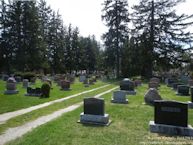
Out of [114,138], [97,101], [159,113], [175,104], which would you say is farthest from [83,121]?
[175,104]

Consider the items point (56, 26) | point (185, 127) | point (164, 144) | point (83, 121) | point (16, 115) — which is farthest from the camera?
point (56, 26)

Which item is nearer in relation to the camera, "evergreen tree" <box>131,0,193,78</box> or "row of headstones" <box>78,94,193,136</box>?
"row of headstones" <box>78,94,193,136</box>

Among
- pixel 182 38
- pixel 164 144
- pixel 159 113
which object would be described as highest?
pixel 182 38

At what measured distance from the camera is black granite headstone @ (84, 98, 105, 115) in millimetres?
10109

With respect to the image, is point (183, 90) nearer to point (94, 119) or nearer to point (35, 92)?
point (35, 92)

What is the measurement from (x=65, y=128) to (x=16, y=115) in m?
3.50

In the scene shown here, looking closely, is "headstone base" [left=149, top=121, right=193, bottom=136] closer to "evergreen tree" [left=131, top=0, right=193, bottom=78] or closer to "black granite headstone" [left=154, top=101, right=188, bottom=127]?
"black granite headstone" [left=154, top=101, right=188, bottom=127]

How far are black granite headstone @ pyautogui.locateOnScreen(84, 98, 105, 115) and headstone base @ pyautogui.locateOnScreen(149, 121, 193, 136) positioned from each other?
2.09m

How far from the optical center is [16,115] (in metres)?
11.5

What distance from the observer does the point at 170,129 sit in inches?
350

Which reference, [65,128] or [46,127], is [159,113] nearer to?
[65,128]

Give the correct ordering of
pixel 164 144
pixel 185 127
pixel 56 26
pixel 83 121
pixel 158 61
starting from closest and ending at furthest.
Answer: pixel 164 144 < pixel 185 127 < pixel 83 121 < pixel 158 61 < pixel 56 26

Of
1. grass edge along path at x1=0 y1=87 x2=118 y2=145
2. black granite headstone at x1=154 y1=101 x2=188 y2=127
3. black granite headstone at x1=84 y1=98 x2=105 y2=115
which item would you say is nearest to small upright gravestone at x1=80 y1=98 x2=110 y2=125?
black granite headstone at x1=84 y1=98 x2=105 y2=115

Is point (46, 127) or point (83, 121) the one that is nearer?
point (46, 127)
